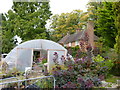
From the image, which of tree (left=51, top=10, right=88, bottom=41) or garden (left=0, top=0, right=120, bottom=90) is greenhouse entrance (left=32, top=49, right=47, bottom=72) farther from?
tree (left=51, top=10, right=88, bottom=41)

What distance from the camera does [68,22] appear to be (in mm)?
18297

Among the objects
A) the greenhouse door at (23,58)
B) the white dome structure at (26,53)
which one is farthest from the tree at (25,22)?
the greenhouse door at (23,58)

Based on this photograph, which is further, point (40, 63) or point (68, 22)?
point (68, 22)

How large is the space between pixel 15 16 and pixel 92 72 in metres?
11.1

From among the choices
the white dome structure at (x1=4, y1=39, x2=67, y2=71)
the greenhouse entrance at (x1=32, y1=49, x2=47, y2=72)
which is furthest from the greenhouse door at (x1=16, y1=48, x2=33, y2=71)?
the greenhouse entrance at (x1=32, y1=49, x2=47, y2=72)

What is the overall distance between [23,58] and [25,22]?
498cm

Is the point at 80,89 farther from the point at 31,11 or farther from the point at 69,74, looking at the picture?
the point at 31,11

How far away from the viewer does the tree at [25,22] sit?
1212cm

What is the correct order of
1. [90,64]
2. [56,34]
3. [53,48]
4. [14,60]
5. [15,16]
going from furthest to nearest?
[56,34] → [15,16] → [53,48] → [14,60] → [90,64]

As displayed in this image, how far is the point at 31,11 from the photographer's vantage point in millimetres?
13266

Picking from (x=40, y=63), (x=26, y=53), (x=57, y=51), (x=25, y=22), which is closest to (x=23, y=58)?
(x=26, y=53)

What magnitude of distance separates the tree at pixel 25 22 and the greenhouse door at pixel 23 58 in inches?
164

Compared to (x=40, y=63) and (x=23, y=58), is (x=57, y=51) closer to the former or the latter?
(x=40, y=63)

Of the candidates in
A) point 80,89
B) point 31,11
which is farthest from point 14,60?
point 31,11
